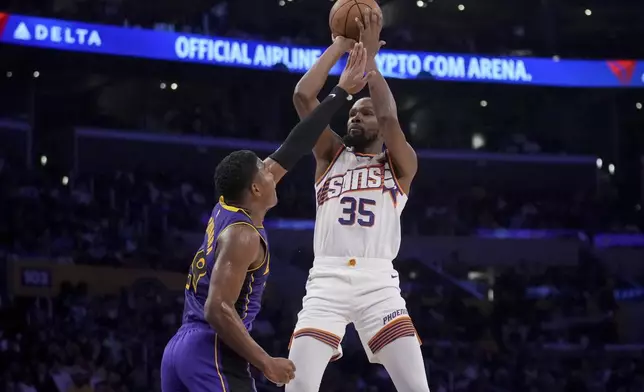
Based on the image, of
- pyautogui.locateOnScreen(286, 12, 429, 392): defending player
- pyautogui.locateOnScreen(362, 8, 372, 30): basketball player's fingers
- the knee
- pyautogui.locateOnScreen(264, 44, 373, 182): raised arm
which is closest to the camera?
pyautogui.locateOnScreen(264, 44, 373, 182): raised arm

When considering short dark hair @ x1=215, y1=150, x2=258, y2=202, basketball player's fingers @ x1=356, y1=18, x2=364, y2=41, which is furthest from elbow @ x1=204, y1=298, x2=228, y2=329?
basketball player's fingers @ x1=356, y1=18, x2=364, y2=41

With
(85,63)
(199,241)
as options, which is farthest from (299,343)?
(85,63)

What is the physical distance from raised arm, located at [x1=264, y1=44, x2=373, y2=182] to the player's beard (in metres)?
0.56

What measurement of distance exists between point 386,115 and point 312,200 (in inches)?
605

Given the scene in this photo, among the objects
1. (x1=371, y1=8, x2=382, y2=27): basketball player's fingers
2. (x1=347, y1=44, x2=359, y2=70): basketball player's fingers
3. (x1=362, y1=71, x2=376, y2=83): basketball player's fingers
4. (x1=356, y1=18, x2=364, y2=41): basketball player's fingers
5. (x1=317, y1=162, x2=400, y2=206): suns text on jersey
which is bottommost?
(x1=317, y1=162, x2=400, y2=206): suns text on jersey

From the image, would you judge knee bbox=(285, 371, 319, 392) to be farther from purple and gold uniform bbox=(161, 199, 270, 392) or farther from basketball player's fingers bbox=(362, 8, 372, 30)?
basketball player's fingers bbox=(362, 8, 372, 30)

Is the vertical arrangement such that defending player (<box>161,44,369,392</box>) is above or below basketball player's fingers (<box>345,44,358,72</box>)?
below

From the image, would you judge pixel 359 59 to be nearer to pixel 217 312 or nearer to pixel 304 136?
pixel 304 136

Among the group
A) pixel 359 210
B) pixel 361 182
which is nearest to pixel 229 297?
pixel 359 210

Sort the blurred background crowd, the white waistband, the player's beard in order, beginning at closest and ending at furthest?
the white waistband
the player's beard
the blurred background crowd

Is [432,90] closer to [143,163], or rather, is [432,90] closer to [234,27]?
[234,27]

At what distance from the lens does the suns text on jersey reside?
6418mm

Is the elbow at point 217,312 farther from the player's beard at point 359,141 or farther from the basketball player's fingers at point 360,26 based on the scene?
the basketball player's fingers at point 360,26

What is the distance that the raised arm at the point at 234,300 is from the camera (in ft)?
14.5
